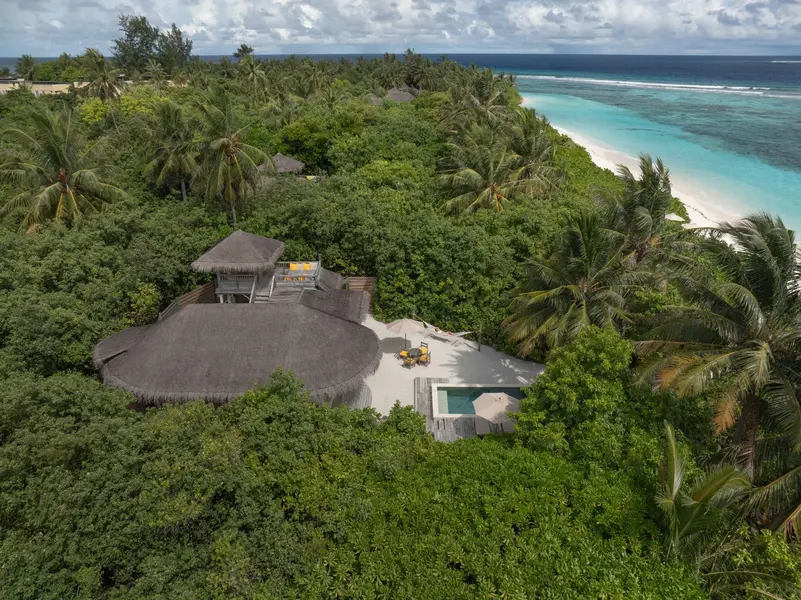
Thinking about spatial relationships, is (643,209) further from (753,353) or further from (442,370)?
(442,370)

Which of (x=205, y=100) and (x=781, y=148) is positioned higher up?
(x=205, y=100)

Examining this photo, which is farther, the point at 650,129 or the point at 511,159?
the point at 650,129

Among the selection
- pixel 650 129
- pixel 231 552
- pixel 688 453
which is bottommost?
pixel 231 552

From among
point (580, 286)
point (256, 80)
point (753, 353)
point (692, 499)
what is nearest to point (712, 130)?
point (256, 80)

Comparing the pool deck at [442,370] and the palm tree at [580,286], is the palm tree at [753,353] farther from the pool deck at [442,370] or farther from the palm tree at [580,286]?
the pool deck at [442,370]

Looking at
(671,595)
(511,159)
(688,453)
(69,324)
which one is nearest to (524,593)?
(671,595)

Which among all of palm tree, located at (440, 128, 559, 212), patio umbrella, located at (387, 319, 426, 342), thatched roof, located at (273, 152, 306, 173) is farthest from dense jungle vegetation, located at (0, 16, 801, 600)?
thatched roof, located at (273, 152, 306, 173)

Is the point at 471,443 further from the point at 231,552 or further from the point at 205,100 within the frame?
the point at 205,100

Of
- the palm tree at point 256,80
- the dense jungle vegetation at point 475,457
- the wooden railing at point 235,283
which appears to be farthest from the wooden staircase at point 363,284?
the palm tree at point 256,80
